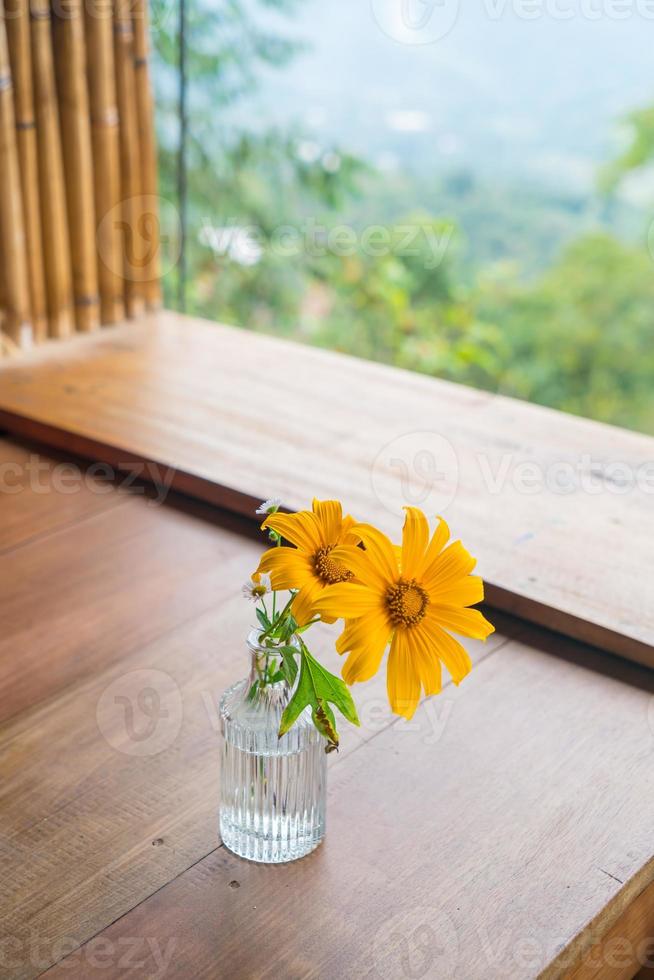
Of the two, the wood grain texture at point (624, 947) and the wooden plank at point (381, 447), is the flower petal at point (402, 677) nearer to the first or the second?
the wood grain texture at point (624, 947)

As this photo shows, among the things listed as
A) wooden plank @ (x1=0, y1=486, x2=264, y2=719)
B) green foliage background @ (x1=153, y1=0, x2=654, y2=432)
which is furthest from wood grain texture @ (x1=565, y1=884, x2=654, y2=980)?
green foliage background @ (x1=153, y1=0, x2=654, y2=432)

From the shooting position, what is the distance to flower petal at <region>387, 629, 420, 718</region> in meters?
0.76

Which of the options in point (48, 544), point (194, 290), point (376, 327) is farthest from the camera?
point (376, 327)

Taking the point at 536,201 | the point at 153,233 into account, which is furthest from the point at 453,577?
the point at 536,201

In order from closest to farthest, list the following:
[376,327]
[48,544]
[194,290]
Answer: [48,544]
[194,290]
[376,327]

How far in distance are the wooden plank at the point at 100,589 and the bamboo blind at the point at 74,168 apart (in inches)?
26.1

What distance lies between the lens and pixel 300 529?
0.80 metres

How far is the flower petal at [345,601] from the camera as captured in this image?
0.76 m

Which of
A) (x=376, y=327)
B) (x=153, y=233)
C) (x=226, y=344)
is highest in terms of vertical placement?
(x=153, y=233)

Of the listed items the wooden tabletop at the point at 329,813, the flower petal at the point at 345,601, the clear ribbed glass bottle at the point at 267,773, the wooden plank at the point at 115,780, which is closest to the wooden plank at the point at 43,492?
the wooden tabletop at the point at 329,813

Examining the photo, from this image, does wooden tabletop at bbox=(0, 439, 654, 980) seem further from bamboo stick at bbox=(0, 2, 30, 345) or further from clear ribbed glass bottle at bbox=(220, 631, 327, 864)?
bamboo stick at bbox=(0, 2, 30, 345)

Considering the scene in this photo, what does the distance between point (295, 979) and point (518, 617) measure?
0.58 meters

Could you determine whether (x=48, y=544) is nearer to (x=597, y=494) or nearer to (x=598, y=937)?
(x=597, y=494)

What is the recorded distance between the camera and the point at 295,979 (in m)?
0.80
